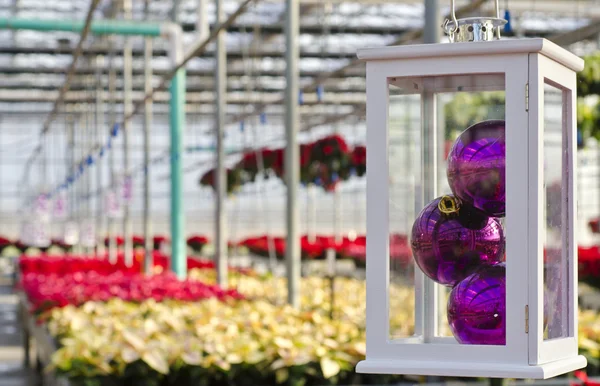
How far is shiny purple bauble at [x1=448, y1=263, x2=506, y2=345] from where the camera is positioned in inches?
60.4

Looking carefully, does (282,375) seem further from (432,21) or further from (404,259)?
(404,259)

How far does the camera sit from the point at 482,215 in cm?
161

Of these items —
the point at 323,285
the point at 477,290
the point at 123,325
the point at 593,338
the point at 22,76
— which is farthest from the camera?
the point at 22,76

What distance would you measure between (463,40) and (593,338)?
11.2 feet

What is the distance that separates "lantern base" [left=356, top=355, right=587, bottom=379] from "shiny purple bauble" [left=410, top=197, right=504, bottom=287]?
0.16 m

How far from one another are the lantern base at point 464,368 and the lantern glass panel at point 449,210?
66mm

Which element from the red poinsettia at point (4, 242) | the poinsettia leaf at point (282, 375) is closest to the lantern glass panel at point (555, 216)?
the poinsettia leaf at point (282, 375)

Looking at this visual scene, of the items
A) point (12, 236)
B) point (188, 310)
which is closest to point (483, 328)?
point (188, 310)

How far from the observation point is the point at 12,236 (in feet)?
106

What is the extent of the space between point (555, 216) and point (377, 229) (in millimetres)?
287

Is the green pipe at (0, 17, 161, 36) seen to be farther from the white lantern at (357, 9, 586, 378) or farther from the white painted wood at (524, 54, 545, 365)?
the white painted wood at (524, 54, 545, 365)

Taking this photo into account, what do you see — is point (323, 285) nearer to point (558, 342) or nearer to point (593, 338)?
point (593, 338)

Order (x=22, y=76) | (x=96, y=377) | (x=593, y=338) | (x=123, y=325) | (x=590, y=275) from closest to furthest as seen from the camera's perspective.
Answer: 1. (x=96, y=377)
2. (x=593, y=338)
3. (x=123, y=325)
4. (x=590, y=275)
5. (x=22, y=76)

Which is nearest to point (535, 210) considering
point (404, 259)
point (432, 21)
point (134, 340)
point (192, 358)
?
point (404, 259)
